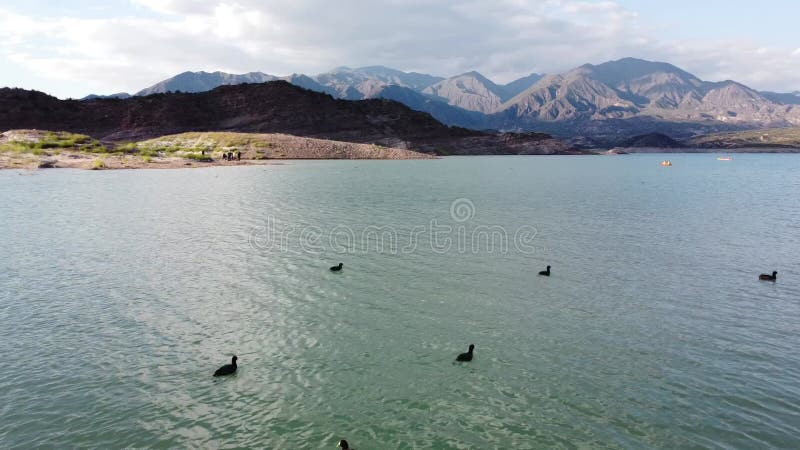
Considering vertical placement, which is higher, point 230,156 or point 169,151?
point 169,151

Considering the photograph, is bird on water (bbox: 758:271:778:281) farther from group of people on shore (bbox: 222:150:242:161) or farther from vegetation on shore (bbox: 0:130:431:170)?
group of people on shore (bbox: 222:150:242:161)

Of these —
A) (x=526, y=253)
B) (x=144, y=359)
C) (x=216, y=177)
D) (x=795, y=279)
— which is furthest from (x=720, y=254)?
(x=216, y=177)

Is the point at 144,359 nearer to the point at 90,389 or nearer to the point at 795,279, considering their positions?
the point at 90,389

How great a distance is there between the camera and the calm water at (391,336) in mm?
14852

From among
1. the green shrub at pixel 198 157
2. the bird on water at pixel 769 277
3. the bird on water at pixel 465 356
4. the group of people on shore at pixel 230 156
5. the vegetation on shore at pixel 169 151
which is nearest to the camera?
the bird on water at pixel 465 356

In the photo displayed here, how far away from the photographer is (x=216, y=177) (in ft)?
305

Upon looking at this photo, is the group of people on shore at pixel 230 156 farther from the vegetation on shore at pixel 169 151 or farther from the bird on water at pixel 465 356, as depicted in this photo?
the bird on water at pixel 465 356

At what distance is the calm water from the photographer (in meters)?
14.9

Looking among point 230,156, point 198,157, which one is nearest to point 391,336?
point 198,157

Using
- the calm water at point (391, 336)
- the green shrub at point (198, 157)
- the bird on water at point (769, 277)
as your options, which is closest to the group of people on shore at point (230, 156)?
the green shrub at point (198, 157)

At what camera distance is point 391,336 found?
2144 centimetres

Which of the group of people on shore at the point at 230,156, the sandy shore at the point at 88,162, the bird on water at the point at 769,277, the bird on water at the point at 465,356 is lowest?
the bird on water at the point at 465,356

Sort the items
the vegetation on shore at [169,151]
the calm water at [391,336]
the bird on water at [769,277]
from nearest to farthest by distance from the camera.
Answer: the calm water at [391,336]
the bird on water at [769,277]
the vegetation on shore at [169,151]

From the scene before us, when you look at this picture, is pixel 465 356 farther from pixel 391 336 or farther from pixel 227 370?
pixel 227 370
